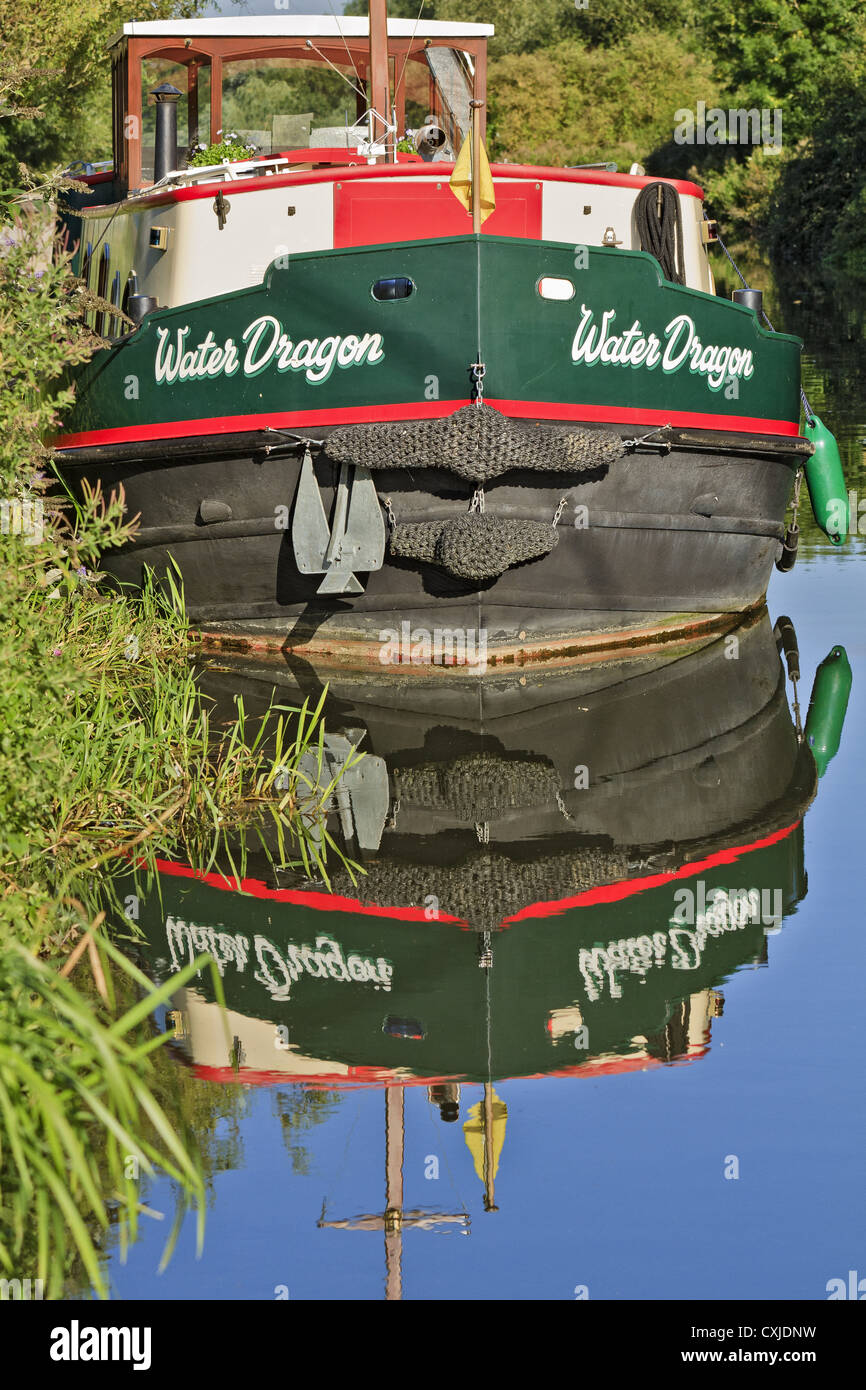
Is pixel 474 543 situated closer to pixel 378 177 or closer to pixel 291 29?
pixel 378 177

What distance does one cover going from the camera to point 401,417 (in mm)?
9984

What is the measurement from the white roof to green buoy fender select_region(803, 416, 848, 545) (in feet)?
11.2

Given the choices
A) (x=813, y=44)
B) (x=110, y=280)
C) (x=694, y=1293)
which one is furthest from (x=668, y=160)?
(x=694, y=1293)

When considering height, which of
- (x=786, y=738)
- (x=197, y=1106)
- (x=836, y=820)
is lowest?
(x=197, y=1106)

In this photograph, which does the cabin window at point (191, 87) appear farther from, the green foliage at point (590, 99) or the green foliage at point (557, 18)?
the green foliage at point (557, 18)

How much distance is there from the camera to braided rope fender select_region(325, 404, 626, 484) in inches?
382

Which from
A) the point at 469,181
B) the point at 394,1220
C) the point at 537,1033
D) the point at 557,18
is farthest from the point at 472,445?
the point at 557,18

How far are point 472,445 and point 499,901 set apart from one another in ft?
10.9

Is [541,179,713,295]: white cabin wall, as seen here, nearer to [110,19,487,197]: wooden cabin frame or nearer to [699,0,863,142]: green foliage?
[110,19,487,197]: wooden cabin frame

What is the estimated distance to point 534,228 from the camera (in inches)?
432

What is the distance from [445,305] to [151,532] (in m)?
2.30

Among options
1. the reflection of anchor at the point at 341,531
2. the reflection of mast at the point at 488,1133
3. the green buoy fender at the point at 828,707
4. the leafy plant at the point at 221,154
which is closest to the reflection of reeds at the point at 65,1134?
the reflection of mast at the point at 488,1133
